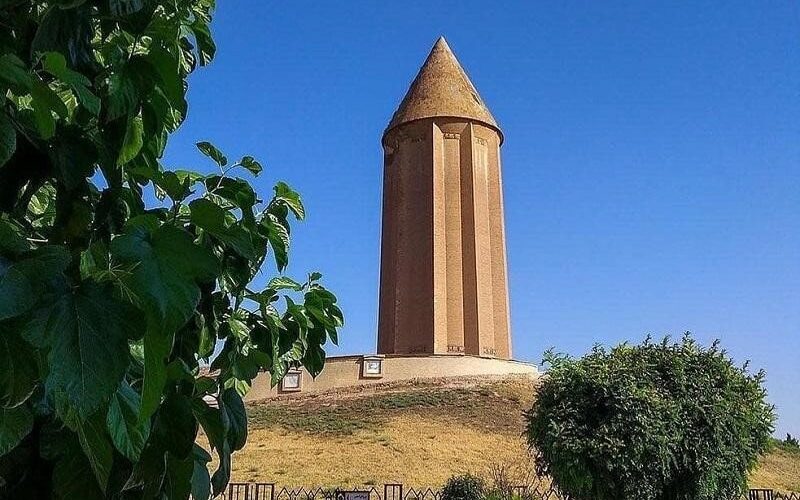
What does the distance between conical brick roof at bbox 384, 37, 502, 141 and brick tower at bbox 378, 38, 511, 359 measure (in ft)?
0.19

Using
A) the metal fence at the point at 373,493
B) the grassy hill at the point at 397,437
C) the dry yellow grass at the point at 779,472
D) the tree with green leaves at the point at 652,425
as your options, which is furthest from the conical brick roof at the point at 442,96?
the tree with green leaves at the point at 652,425

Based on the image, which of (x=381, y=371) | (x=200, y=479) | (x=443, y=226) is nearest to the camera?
(x=200, y=479)

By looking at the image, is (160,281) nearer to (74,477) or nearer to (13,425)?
(13,425)

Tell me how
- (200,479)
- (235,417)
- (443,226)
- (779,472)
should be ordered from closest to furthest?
(200,479), (235,417), (779,472), (443,226)

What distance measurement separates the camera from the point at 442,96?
36438 mm

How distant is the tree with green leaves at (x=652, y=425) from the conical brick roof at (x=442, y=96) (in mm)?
25763

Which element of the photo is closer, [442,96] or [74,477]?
[74,477]

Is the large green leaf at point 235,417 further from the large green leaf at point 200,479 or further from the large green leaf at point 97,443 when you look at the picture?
the large green leaf at point 97,443

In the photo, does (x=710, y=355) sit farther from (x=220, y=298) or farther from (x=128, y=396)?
(x=128, y=396)

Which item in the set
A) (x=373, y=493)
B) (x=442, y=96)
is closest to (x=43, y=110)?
(x=373, y=493)

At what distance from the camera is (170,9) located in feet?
5.50

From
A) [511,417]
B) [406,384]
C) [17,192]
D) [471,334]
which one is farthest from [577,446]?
[471,334]

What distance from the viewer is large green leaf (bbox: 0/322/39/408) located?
93 centimetres

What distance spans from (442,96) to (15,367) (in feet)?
119
